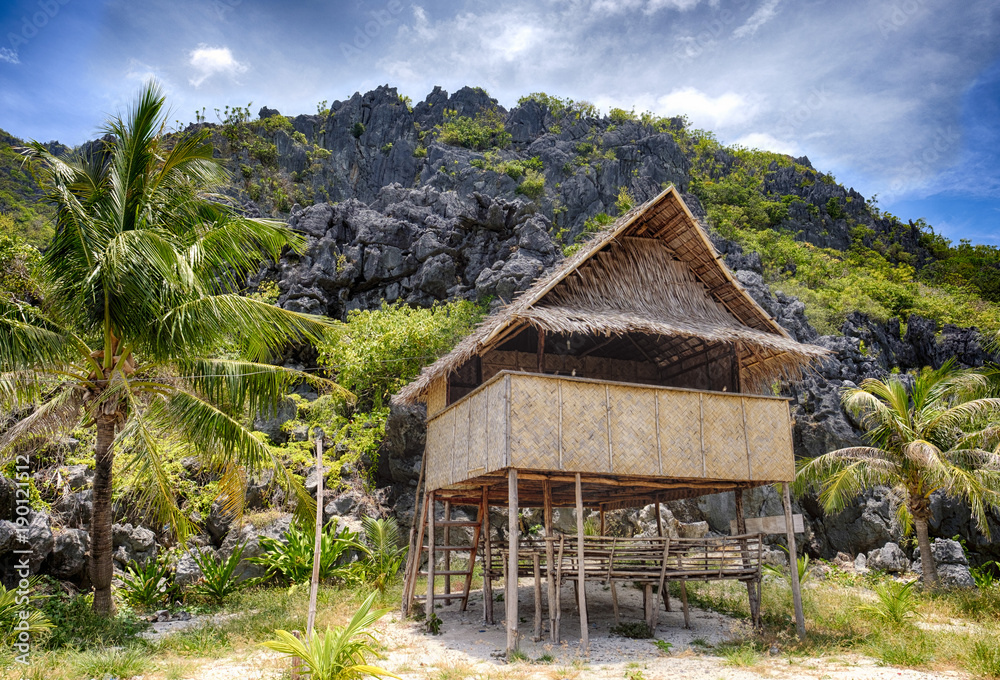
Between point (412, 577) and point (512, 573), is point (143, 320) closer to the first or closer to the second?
point (512, 573)

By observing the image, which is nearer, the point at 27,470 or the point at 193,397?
the point at 193,397

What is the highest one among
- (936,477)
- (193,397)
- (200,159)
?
(200,159)

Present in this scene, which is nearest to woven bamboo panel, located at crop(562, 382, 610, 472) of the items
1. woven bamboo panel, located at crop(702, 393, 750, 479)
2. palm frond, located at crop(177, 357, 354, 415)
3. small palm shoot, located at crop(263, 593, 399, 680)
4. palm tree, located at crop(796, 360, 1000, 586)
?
woven bamboo panel, located at crop(702, 393, 750, 479)

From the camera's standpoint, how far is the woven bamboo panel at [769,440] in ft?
36.8

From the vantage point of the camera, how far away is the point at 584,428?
1012 centimetres

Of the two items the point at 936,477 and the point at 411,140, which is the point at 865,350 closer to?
the point at 936,477

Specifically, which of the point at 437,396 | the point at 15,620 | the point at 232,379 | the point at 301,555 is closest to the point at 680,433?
the point at 437,396

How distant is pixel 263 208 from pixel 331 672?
34.1 meters

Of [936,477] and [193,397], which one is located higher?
[193,397]

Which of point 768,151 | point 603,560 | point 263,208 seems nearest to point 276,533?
point 603,560

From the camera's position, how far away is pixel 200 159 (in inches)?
452

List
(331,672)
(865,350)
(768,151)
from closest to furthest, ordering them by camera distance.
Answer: (331,672) → (865,350) → (768,151)

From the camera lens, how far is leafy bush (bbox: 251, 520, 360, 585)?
49.8 ft

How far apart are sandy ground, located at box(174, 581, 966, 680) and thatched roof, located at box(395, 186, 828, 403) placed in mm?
4629
